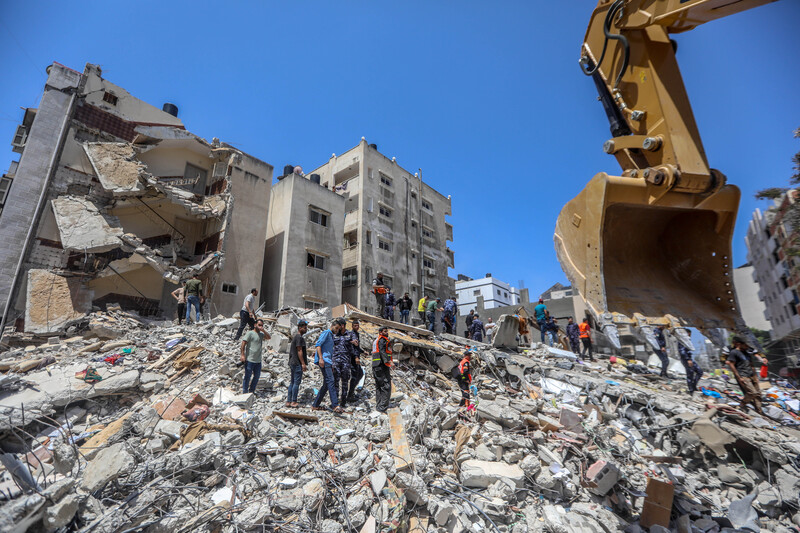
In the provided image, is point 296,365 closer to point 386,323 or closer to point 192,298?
point 386,323

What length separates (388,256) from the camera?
2722 centimetres

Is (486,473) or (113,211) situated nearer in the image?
(486,473)

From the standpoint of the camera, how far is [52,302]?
38.7 ft

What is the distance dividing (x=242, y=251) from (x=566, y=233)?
1571 cm

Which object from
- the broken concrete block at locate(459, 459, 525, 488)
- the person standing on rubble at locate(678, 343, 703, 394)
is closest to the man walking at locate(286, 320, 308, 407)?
the broken concrete block at locate(459, 459, 525, 488)

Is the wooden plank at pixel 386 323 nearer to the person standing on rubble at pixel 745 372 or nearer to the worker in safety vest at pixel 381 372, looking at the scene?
the worker in safety vest at pixel 381 372

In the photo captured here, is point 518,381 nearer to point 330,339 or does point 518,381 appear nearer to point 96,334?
point 330,339

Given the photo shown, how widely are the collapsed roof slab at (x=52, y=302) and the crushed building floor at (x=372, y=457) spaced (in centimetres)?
420

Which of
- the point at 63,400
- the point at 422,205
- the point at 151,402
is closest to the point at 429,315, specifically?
the point at 151,402

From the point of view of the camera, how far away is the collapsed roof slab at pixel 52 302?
1138cm

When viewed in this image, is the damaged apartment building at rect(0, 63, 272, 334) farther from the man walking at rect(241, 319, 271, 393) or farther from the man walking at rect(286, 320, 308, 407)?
the man walking at rect(286, 320, 308, 407)

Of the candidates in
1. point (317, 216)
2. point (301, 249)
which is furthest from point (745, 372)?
point (317, 216)

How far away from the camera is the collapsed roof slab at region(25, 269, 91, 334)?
1138cm

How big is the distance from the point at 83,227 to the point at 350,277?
14.8 m
